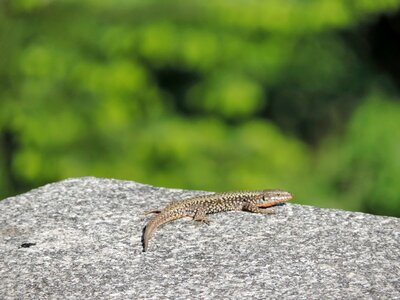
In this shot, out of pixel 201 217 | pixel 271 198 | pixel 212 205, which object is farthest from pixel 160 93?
pixel 201 217

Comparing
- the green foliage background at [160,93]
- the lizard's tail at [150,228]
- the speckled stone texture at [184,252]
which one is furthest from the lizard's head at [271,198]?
Answer: the green foliage background at [160,93]

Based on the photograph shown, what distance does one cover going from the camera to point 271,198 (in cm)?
597

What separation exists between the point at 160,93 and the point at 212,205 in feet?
22.7

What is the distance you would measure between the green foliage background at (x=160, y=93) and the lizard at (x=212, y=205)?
5.61m

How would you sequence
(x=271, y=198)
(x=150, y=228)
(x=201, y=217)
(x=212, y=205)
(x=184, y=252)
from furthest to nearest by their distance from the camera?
(x=271, y=198) < (x=212, y=205) < (x=201, y=217) < (x=150, y=228) < (x=184, y=252)

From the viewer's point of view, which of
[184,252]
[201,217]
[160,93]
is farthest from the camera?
[160,93]

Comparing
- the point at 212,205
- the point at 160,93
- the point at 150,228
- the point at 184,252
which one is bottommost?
the point at 184,252

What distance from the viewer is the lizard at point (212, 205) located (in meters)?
5.32

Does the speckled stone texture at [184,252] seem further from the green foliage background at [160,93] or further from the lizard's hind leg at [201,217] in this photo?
the green foliage background at [160,93]

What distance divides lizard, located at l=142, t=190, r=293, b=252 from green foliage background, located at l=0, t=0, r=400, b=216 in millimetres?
5611

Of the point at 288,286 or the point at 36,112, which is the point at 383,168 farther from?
the point at 288,286

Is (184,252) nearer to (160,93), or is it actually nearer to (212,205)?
(212,205)

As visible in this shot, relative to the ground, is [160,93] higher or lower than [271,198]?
higher

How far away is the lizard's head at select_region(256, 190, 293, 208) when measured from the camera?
5.79 meters
